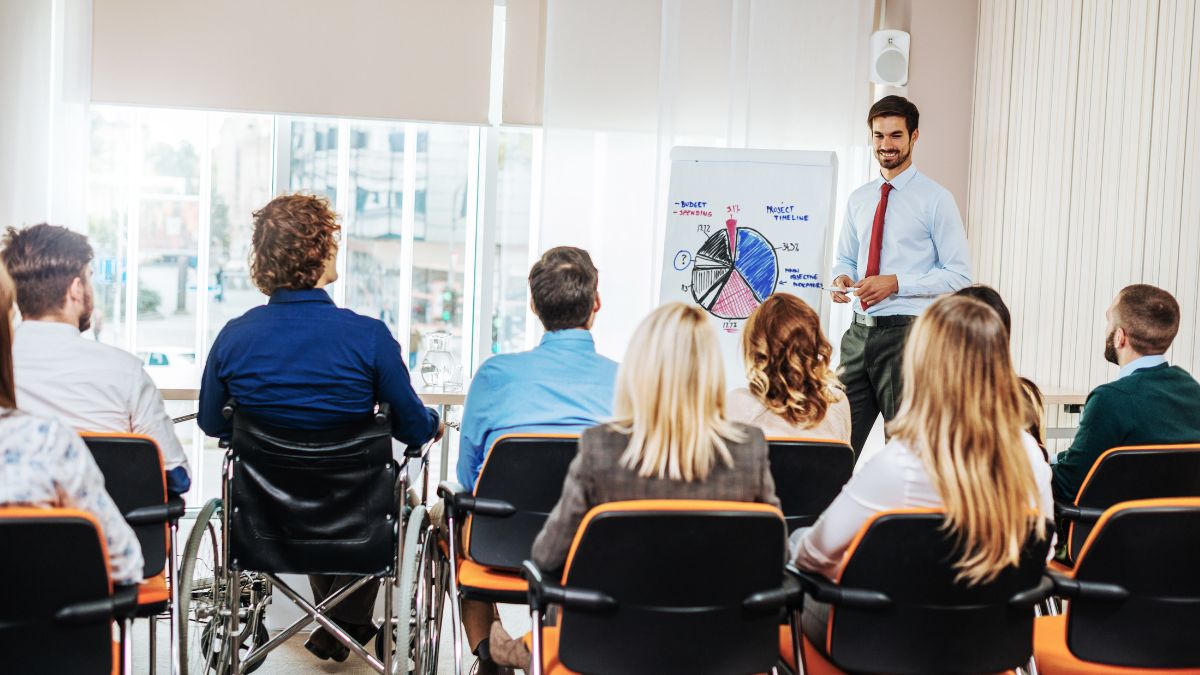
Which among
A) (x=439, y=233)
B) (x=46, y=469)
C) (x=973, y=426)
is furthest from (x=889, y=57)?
(x=46, y=469)

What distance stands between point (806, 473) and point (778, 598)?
716 mm

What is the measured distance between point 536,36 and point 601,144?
0.66 m

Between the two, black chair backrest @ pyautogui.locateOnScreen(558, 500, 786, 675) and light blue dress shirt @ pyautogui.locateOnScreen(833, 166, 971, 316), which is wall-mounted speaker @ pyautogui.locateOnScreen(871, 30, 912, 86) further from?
black chair backrest @ pyautogui.locateOnScreen(558, 500, 786, 675)

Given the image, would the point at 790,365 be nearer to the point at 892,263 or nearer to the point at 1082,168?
the point at 892,263

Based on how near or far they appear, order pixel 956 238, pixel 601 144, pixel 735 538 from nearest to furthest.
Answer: pixel 735 538 → pixel 956 238 → pixel 601 144

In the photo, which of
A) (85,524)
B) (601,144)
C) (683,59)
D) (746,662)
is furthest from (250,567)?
(683,59)

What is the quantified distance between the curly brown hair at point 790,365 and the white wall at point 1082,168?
2.16m

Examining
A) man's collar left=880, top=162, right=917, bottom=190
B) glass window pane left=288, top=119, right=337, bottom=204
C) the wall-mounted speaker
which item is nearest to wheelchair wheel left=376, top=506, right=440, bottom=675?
man's collar left=880, top=162, right=917, bottom=190

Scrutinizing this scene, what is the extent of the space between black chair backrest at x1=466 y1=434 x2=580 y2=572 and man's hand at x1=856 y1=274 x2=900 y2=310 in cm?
200

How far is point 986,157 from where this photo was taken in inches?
223

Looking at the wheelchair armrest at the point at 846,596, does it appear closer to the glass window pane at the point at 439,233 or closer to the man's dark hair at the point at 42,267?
the man's dark hair at the point at 42,267

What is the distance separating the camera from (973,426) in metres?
2.07

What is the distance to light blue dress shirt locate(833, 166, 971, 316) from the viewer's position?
4.34m

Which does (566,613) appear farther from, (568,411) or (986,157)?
(986,157)
